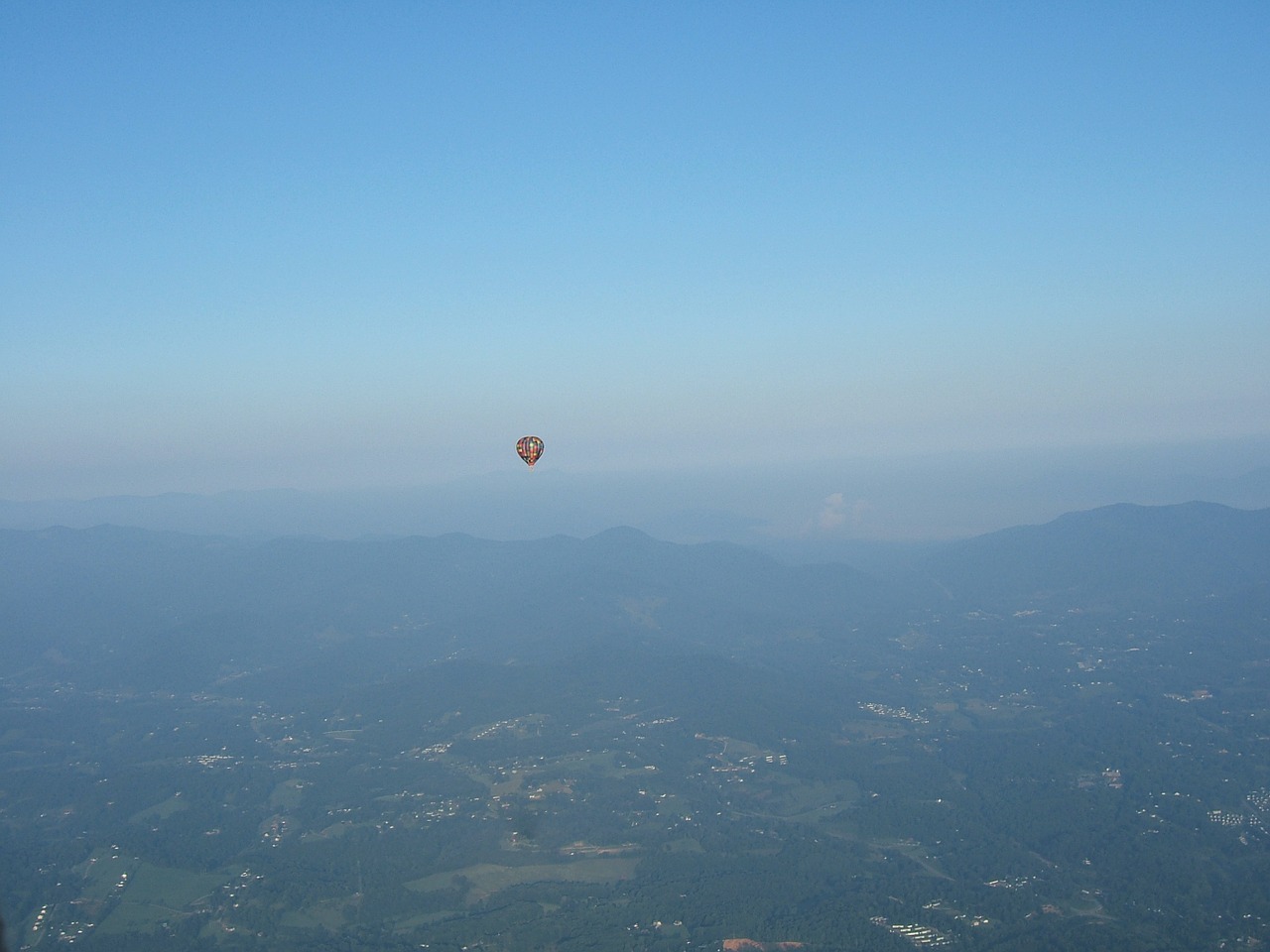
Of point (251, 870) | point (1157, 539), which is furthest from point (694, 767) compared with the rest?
point (1157, 539)

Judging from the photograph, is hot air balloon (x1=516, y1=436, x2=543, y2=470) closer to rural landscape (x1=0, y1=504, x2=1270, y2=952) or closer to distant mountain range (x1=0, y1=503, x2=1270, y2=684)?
rural landscape (x1=0, y1=504, x2=1270, y2=952)

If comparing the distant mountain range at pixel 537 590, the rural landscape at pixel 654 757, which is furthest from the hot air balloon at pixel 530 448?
the distant mountain range at pixel 537 590

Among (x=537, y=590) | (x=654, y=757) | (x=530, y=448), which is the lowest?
(x=654, y=757)

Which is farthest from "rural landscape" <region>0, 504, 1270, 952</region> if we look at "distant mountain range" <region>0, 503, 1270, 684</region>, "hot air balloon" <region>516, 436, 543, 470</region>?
"hot air balloon" <region>516, 436, 543, 470</region>

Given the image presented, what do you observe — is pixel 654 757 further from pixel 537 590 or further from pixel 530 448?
pixel 537 590

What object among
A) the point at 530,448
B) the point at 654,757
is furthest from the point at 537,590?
the point at 530,448

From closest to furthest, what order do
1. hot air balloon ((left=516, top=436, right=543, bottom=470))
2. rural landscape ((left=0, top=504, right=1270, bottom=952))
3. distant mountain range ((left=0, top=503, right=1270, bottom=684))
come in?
rural landscape ((left=0, top=504, right=1270, bottom=952)), hot air balloon ((left=516, top=436, right=543, bottom=470)), distant mountain range ((left=0, top=503, right=1270, bottom=684))

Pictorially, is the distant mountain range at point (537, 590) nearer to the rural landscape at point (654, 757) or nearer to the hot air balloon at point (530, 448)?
the rural landscape at point (654, 757)

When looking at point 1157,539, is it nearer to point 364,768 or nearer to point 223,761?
point 364,768
